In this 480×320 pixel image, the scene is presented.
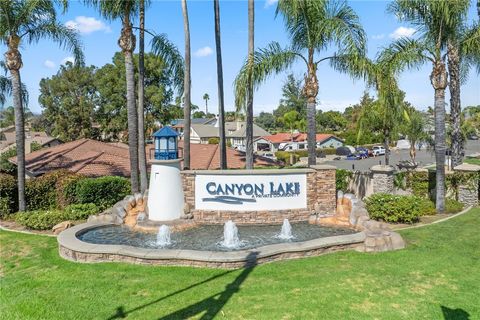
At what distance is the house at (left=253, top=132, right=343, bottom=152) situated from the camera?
61953mm

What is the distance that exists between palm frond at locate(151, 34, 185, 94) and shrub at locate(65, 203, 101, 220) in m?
8.00

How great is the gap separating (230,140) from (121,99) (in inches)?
1310

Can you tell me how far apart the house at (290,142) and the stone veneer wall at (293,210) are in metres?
48.3

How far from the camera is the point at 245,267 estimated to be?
8.67 meters

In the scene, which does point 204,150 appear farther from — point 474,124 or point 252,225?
point 474,124

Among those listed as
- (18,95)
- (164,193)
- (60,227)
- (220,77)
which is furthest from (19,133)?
(220,77)

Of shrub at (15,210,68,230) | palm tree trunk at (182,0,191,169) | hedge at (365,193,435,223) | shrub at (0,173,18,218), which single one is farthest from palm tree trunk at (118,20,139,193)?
hedge at (365,193,435,223)

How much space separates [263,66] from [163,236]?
694cm

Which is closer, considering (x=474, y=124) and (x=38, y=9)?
(x=38, y=9)

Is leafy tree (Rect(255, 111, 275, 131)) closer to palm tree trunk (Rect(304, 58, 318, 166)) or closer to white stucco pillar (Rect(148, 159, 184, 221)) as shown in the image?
palm tree trunk (Rect(304, 58, 318, 166))

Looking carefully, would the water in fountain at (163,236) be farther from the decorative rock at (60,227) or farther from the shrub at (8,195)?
the shrub at (8,195)

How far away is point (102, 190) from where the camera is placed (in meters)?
15.5

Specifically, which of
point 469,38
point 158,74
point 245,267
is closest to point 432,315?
point 245,267

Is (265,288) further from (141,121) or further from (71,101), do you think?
(71,101)
